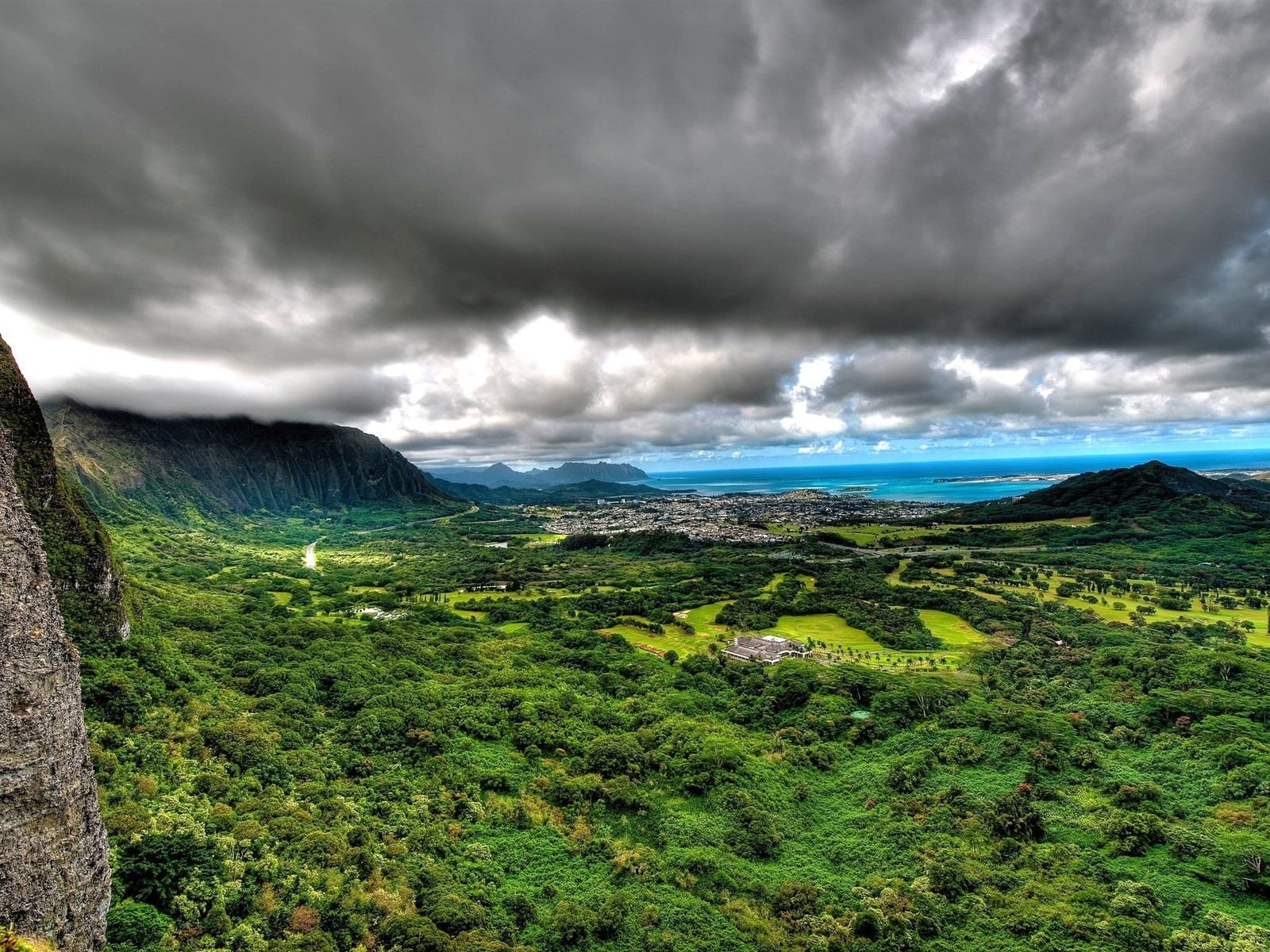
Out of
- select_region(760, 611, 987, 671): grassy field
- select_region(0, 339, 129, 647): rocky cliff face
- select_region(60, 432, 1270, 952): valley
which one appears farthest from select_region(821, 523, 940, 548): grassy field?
select_region(0, 339, 129, 647): rocky cliff face

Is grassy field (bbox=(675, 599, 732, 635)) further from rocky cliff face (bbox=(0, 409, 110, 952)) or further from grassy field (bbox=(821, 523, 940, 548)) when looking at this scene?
grassy field (bbox=(821, 523, 940, 548))

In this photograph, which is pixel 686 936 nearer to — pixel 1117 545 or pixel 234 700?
pixel 234 700

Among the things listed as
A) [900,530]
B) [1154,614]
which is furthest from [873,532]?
[1154,614]

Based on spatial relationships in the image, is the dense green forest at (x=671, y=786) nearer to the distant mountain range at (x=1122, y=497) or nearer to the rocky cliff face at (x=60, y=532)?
the rocky cliff face at (x=60, y=532)

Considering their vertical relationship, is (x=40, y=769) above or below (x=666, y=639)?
above

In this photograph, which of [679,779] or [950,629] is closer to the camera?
[679,779]

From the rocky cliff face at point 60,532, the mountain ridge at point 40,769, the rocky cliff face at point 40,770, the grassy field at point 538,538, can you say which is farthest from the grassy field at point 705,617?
the grassy field at point 538,538

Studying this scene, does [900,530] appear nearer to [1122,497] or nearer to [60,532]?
[1122,497]
